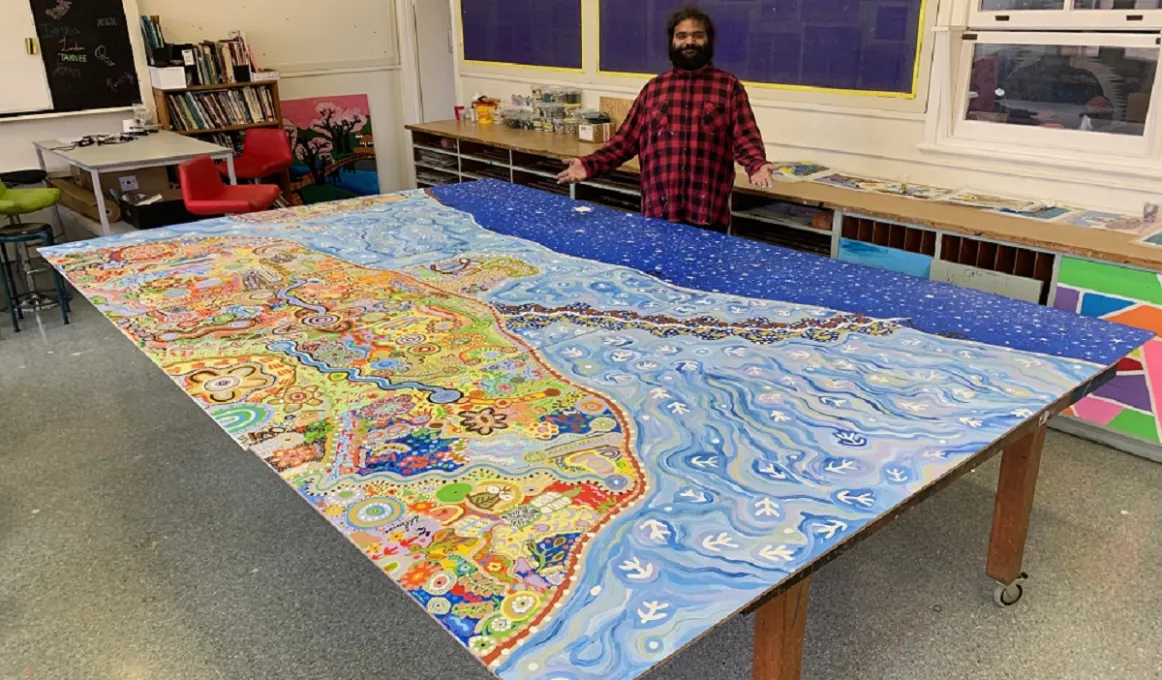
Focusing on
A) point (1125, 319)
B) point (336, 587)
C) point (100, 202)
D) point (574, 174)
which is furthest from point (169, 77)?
point (1125, 319)

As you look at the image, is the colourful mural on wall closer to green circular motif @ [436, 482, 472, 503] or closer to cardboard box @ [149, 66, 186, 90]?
green circular motif @ [436, 482, 472, 503]

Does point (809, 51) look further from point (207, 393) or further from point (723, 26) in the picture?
point (207, 393)

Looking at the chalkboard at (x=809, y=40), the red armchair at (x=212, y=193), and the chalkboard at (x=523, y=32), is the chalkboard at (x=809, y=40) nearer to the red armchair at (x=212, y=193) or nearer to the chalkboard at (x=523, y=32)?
the chalkboard at (x=523, y=32)

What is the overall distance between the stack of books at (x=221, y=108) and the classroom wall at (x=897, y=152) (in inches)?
127

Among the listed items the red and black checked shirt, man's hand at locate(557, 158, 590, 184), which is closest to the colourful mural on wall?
the red and black checked shirt

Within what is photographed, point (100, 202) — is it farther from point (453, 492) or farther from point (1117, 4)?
point (1117, 4)

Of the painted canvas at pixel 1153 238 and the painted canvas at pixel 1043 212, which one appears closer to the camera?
the painted canvas at pixel 1153 238

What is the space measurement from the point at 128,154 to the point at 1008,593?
17.0ft

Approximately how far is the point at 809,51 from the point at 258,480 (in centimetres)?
337

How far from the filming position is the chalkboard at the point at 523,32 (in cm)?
606

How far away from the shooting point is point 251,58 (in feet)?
22.2

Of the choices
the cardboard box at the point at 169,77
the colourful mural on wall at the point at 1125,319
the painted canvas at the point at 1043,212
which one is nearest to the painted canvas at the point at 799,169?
the painted canvas at the point at 1043,212

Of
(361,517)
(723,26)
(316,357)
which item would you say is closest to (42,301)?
(316,357)

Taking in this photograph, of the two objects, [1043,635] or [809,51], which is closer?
[1043,635]
